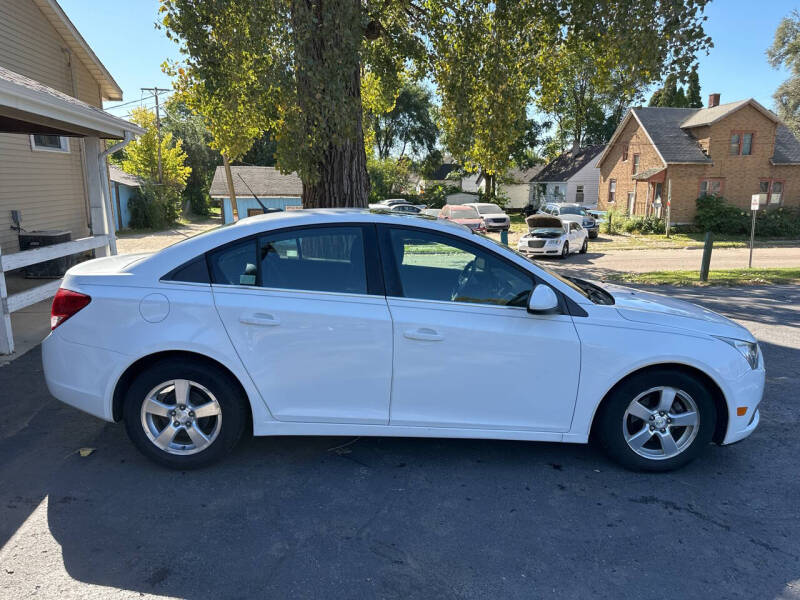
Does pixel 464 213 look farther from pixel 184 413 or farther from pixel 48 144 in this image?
pixel 184 413

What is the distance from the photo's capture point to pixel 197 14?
8156 millimetres

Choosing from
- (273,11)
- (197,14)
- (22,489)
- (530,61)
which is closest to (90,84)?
(197,14)

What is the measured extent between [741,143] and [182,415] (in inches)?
1449

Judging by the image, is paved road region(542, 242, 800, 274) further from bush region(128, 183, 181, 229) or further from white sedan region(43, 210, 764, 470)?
bush region(128, 183, 181, 229)

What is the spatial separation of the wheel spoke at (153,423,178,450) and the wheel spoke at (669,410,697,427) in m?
3.23

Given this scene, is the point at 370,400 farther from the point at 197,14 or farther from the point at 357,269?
the point at 197,14

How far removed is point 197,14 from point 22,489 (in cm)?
722

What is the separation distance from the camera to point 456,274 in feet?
12.2

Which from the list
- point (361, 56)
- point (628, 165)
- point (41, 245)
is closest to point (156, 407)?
point (361, 56)

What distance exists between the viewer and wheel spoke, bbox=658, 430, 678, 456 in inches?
143

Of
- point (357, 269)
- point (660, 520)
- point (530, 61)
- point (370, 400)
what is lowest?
point (660, 520)

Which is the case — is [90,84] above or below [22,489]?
above

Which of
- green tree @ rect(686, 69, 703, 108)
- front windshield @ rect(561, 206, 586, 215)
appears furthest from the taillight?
green tree @ rect(686, 69, 703, 108)

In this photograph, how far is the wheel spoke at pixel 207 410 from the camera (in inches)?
138
